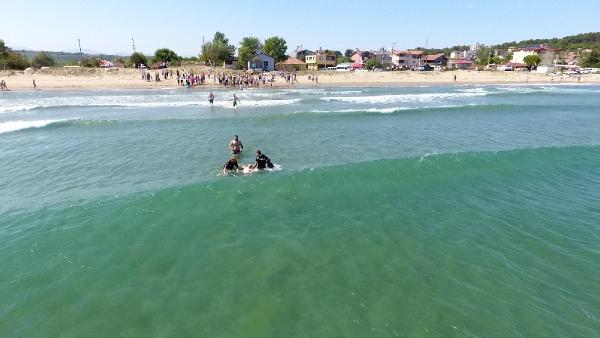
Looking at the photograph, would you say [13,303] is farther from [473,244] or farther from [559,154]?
[559,154]

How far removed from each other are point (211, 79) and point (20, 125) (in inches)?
1435

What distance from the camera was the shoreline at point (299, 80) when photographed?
4975cm

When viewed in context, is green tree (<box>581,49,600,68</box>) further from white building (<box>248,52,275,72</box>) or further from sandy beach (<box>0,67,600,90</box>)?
white building (<box>248,52,275,72</box>)

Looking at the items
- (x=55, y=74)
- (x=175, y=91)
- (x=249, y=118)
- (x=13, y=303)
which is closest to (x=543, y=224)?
(x=13, y=303)

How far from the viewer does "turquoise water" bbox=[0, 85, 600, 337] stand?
6.86 meters

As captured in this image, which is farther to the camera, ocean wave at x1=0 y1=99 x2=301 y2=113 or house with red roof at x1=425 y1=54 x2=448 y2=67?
house with red roof at x1=425 y1=54 x2=448 y2=67

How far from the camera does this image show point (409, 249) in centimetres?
910

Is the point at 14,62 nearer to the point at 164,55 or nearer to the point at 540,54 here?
the point at 164,55

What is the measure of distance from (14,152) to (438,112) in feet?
96.0

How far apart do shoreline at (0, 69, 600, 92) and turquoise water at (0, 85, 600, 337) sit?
33439mm

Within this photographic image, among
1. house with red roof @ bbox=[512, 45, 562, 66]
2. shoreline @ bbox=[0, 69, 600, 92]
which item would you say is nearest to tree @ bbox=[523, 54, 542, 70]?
house with red roof @ bbox=[512, 45, 562, 66]

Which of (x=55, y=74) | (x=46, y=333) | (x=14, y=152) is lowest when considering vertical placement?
(x=46, y=333)

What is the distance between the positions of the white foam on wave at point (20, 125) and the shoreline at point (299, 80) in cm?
2391

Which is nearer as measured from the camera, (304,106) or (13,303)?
(13,303)
